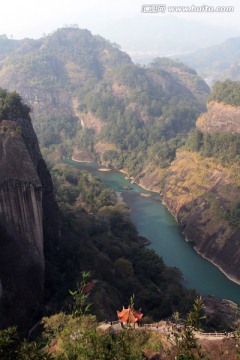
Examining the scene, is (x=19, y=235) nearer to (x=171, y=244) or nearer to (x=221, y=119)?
(x=171, y=244)

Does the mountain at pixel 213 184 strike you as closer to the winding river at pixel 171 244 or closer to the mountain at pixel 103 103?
the winding river at pixel 171 244

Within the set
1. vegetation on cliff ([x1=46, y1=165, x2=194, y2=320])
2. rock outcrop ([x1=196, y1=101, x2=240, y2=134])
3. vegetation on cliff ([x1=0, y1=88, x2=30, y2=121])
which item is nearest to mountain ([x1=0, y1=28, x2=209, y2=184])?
rock outcrop ([x1=196, y1=101, x2=240, y2=134])

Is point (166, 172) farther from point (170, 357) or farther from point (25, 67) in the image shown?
point (25, 67)

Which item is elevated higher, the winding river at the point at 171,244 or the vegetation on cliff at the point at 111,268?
the vegetation on cliff at the point at 111,268

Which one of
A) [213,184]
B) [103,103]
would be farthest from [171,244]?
[103,103]

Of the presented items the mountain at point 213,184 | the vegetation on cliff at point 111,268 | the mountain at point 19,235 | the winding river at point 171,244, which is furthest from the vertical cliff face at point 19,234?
the mountain at point 213,184
